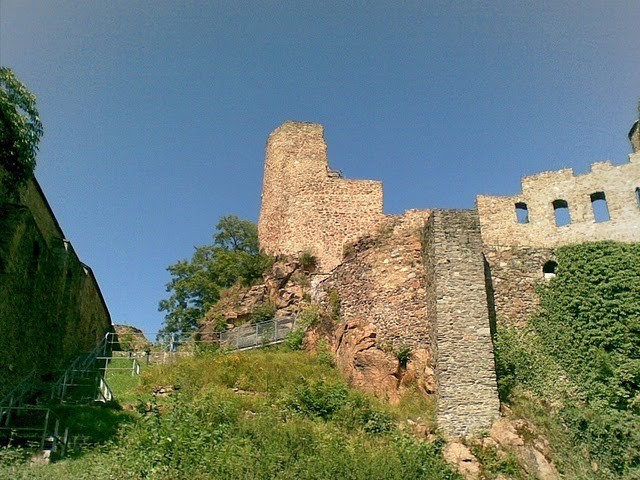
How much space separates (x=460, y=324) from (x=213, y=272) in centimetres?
1779

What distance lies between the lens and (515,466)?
14.9 m

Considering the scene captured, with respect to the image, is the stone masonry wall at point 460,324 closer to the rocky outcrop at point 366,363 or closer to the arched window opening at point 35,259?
the rocky outcrop at point 366,363

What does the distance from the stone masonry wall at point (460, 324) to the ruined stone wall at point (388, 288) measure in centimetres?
70

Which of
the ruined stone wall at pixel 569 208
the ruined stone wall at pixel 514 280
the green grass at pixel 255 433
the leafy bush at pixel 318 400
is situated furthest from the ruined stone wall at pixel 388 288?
the ruined stone wall at pixel 569 208

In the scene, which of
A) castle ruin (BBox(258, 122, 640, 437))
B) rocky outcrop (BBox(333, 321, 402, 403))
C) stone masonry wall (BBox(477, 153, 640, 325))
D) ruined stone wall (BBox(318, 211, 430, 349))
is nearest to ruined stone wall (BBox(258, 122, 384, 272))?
castle ruin (BBox(258, 122, 640, 437))

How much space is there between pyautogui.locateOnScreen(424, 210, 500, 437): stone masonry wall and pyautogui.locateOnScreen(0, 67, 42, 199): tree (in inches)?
417

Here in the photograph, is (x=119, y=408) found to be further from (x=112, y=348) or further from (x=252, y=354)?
(x=112, y=348)

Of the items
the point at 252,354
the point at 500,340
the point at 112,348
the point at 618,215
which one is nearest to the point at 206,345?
the point at 252,354

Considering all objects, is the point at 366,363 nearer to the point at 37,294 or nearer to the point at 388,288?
the point at 388,288

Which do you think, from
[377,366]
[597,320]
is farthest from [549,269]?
[377,366]

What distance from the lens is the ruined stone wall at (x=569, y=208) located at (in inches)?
1292

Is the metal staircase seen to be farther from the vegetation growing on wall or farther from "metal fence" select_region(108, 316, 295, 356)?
the vegetation growing on wall

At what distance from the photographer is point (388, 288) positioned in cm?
2019

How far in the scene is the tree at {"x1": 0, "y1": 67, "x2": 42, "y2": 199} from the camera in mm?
15662
